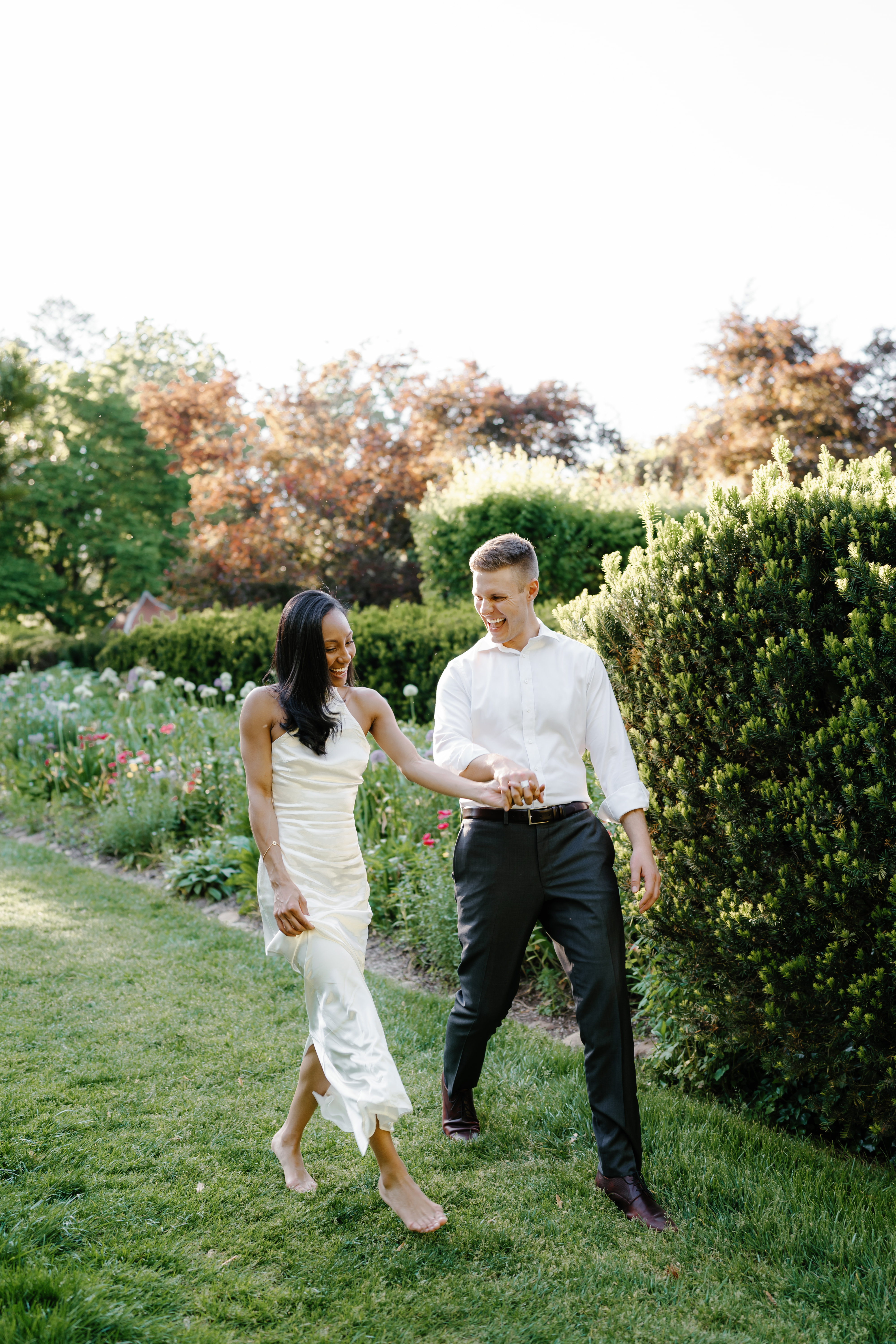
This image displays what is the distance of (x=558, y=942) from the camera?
124 inches

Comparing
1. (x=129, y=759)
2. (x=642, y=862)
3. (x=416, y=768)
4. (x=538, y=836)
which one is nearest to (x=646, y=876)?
(x=642, y=862)

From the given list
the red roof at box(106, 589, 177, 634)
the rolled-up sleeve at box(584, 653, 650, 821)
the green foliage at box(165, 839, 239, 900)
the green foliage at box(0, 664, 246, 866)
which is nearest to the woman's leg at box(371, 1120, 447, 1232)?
the rolled-up sleeve at box(584, 653, 650, 821)

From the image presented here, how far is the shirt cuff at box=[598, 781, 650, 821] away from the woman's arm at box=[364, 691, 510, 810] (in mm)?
362

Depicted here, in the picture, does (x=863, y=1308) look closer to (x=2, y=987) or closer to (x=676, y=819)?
(x=676, y=819)

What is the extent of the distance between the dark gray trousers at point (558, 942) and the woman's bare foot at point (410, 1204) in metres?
0.52

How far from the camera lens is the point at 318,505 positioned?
16500mm

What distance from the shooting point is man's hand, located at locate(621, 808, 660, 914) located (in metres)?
3.02

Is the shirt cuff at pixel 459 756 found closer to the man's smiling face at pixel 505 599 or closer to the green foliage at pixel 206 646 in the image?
the man's smiling face at pixel 505 599

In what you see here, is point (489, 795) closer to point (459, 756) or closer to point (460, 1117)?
point (459, 756)

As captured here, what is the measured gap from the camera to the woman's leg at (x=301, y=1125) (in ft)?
9.71

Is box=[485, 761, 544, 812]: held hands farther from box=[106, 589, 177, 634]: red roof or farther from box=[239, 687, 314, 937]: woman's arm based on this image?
box=[106, 589, 177, 634]: red roof

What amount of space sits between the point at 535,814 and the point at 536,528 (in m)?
8.99

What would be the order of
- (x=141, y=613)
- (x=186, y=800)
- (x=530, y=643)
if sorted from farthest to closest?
1. (x=141, y=613)
2. (x=186, y=800)
3. (x=530, y=643)

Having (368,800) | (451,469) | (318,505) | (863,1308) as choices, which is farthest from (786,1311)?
(451,469)
